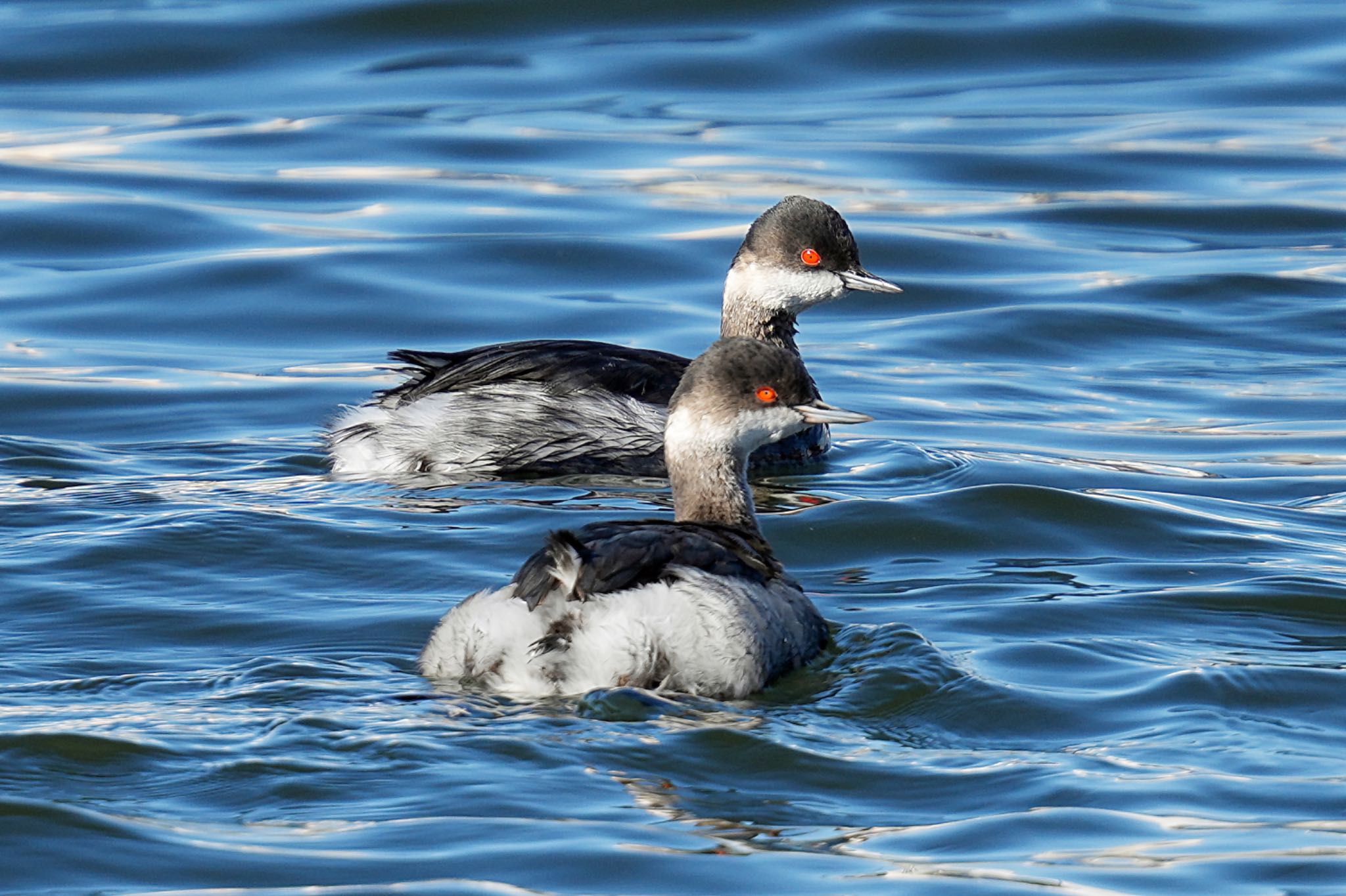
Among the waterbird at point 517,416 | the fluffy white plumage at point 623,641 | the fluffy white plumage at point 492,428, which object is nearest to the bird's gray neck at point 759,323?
the waterbird at point 517,416

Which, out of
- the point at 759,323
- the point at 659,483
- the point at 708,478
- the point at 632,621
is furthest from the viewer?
the point at 759,323

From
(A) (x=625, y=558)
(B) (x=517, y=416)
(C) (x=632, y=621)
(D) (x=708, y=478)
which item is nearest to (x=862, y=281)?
(B) (x=517, y=416)

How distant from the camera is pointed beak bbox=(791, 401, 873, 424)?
7203 millimetres

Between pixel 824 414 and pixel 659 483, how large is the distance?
2010 millimetres

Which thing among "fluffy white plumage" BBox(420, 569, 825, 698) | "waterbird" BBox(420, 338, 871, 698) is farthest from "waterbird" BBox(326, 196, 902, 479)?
"fluffy white plumage" BBox(420, 569, 825, 698)

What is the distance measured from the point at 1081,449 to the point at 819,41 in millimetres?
9707

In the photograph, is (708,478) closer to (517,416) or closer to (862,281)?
(517,416)

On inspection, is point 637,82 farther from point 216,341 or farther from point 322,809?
point 322,809

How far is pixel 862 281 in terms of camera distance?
10.0 metres

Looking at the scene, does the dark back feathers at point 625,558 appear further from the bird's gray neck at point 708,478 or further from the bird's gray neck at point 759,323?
the bird's gray neck at point 759,323

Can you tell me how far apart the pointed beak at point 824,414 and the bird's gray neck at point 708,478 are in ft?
0.79

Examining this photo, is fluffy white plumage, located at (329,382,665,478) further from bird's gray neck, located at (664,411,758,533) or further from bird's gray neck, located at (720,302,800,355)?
bird's gray neck, located at (664,411,758,533)

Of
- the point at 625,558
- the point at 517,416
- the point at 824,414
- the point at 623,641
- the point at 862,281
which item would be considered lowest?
the point at 623,641

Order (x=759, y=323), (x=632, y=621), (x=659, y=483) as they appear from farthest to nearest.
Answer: (x=759, y=323)
(x=659, y=483)
(x=632, y=621)
